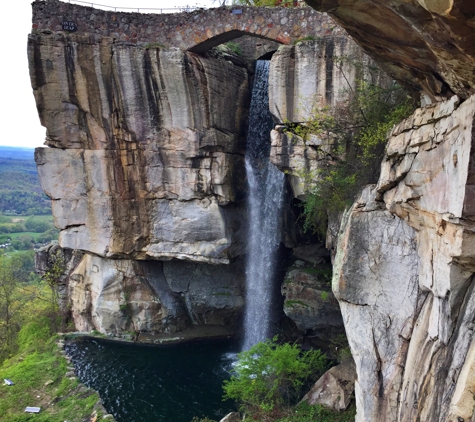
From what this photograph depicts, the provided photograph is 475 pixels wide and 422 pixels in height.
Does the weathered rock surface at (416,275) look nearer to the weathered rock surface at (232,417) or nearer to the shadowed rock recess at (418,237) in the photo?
the shadowed rock recess at (418,237)

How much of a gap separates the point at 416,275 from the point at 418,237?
0.76 m

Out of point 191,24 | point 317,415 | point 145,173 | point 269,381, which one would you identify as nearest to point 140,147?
point 145,173

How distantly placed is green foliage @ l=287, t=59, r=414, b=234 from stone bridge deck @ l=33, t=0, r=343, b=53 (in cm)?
235

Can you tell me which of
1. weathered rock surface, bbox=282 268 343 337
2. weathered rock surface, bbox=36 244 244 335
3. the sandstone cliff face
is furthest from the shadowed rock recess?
weathered rock surface, bbox=36 244 244 335

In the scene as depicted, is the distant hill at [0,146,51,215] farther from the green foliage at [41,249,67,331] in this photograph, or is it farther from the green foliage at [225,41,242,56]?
the green foliage at [225,41,242,56]

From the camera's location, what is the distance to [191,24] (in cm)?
1491

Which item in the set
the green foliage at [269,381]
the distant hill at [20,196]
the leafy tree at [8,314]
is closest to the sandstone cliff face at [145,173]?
the leafy tree at [8,314]

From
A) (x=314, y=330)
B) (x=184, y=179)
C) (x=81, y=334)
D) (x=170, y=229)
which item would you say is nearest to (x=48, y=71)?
(x=184, y=179)

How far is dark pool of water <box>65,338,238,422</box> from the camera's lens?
44.2ft

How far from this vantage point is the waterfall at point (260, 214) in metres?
16.7

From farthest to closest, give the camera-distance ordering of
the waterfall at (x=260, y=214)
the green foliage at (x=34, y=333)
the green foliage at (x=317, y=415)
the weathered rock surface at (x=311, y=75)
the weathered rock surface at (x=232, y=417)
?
the green foliage at (x=34, y=333) → the waterfall at (x=260, y=214) → the weathered rock surface at (x=311, y=75) → the weathered rock surface at (x=232, y=417) → the green foliage at (x=317, y=415)

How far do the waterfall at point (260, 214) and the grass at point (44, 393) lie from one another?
273 inches

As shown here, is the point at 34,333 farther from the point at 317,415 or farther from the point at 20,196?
the point at 20,196

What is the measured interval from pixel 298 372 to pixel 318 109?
8169 mm
